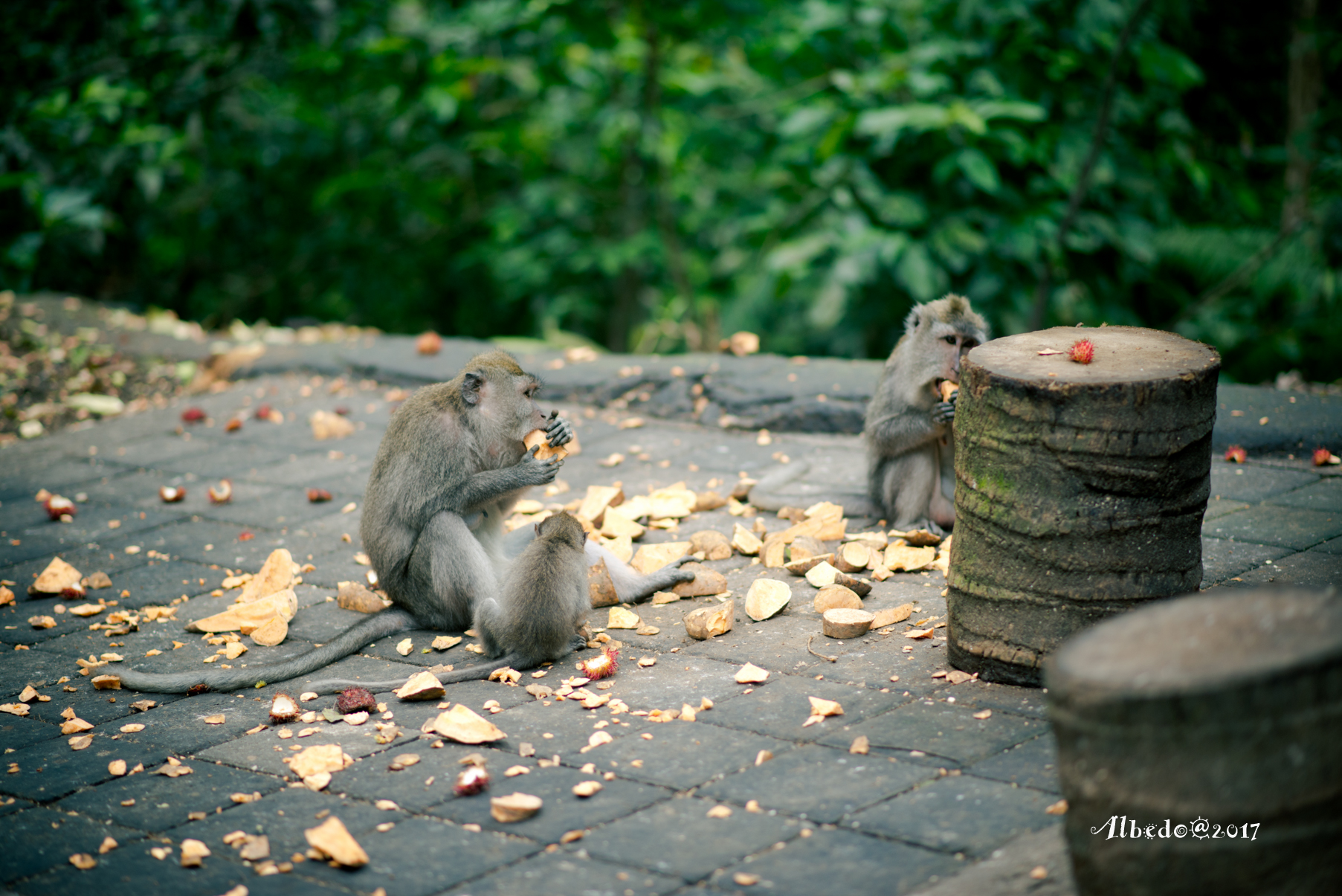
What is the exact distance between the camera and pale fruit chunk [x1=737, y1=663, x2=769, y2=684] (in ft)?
11.9

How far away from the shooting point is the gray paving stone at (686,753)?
3.07 m

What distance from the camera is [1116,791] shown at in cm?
209

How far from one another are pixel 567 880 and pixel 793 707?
3.48 feet

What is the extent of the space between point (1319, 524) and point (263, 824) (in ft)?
13.5

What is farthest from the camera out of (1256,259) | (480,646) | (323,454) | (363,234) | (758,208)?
(363,234)

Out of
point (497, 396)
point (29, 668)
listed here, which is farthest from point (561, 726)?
point (29, 668)

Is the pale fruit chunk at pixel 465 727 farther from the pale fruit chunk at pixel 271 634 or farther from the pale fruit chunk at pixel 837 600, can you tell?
the pale fruit chunk at pixel 837 600

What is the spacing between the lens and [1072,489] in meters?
3.25


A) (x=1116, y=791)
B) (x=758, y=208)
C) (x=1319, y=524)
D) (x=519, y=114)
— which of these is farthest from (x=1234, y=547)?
(x=519, y=114)

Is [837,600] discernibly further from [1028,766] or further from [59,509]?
[59,509]

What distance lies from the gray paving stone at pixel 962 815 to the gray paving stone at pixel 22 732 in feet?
8.20

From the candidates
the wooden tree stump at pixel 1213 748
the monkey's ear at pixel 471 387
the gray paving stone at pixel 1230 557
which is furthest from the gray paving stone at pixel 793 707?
the monkey's ear at pixel 471 387

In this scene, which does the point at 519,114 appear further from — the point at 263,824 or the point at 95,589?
the point at 263,824

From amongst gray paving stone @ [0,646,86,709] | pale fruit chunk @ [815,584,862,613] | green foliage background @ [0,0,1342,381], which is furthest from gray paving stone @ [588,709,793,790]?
green foliage background @ [0,0,1342,381]
